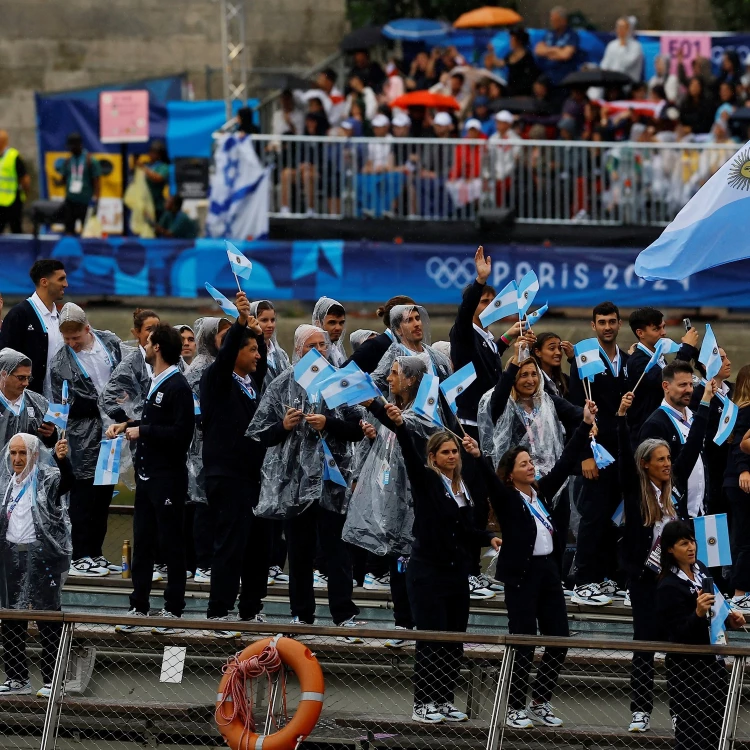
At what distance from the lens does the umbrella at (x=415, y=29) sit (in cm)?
2152

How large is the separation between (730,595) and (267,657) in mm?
3428

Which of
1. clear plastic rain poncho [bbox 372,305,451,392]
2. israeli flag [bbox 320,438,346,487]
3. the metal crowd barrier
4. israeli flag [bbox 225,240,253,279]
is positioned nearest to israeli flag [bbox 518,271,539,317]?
clear plastic rain poncho [bbox 372,305,451,392]

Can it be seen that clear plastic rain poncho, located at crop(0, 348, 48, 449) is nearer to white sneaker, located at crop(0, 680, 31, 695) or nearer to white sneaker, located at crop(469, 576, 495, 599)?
white sneaker, located at crop(0, 680, 31, 695)

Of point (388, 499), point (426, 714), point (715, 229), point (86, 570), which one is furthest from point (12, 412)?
point (715, 229)

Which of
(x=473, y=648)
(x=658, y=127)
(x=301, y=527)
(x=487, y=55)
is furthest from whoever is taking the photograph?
(x=487, y=55)

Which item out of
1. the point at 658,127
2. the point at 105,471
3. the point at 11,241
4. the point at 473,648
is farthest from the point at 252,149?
the point at 473,648

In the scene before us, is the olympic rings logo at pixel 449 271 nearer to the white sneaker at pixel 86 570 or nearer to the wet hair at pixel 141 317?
the wet hair at pixel 141 317

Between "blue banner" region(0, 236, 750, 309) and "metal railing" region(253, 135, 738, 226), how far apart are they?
514mm

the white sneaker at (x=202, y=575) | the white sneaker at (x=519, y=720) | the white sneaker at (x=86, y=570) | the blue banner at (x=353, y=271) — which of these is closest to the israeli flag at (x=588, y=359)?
the white sneaker at (x=519, y=720)

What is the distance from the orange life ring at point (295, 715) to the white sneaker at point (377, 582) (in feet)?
8.04

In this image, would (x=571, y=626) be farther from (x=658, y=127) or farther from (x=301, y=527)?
(x=658, y=127)

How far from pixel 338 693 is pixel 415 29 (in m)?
14.0

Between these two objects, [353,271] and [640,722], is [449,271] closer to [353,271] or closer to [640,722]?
[353,271]

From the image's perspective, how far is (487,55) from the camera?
69.5 ft
